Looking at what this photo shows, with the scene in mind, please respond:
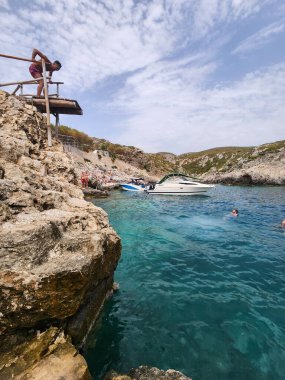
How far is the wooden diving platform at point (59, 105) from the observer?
19625mm

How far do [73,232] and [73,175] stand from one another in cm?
1135

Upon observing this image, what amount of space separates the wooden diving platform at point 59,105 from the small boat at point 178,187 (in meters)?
24.0

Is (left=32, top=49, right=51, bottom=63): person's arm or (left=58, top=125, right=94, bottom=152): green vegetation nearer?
(left=32, top=49, right=51, bottom=63): person's arm

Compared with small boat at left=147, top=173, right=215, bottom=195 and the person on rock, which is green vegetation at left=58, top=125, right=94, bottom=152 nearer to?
small boat at left=147, top=173, right=215, bottom=195

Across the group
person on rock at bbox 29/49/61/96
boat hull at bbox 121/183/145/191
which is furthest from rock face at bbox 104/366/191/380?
boat hull at bbox 121/183/145/191

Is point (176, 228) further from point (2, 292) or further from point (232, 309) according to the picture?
point (2, 292)

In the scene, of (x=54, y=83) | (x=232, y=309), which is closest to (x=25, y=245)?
(x=232, y=309)

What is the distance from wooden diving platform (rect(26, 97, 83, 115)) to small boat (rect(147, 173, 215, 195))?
24.0 metres

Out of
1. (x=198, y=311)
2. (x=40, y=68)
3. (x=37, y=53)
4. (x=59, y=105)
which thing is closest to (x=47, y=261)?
(x=198, y=311)

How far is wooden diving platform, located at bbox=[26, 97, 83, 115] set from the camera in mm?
19625

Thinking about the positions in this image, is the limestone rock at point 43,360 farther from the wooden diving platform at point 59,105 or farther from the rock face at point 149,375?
the wooden diving platform at point 59,105

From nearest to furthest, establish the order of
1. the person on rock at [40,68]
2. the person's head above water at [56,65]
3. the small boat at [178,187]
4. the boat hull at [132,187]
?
the person on rock at [40,68] → the person's head above water at [56,65] → the small boat at [178,187] → the boat hull at [132,187]

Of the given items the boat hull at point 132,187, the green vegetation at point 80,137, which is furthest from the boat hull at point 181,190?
the green vegetation at point 80,137

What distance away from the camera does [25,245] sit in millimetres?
4656
